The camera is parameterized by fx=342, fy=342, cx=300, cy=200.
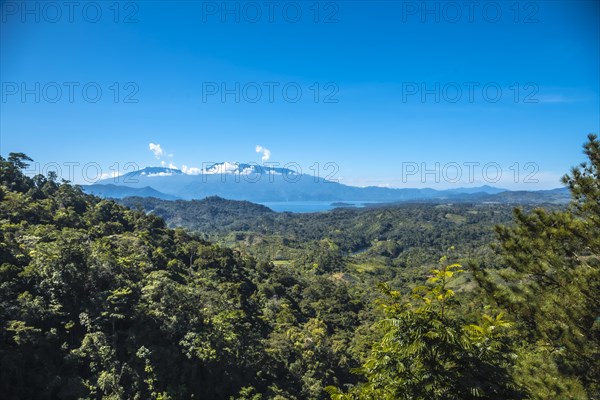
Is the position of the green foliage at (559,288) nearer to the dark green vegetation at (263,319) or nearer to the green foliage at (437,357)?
the dark green vegetation at (263,319)

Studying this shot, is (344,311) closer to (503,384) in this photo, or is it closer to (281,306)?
(281,306)

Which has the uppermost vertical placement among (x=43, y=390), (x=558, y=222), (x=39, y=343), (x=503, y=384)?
(x=558, y=222)

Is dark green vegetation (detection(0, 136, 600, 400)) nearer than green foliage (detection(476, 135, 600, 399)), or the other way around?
dark green vegetation (detection(0, 136, 600, 400))

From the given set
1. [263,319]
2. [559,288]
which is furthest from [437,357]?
[263,319]

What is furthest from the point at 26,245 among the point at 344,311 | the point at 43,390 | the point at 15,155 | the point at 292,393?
the point at 344,311

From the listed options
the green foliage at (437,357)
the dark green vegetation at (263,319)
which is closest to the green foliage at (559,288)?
the dark green vegetation at (263,319)

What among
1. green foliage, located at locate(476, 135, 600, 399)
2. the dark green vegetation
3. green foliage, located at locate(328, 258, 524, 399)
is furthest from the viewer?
green foliage, located at locate(476, 135, 600, 399)

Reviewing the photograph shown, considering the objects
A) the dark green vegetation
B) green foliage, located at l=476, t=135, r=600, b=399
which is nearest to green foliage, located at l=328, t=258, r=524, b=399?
the dark green vegetation

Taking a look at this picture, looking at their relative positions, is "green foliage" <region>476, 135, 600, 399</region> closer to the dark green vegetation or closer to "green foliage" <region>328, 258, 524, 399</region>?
the dark green vegetation

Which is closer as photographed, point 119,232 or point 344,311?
point 119,232
